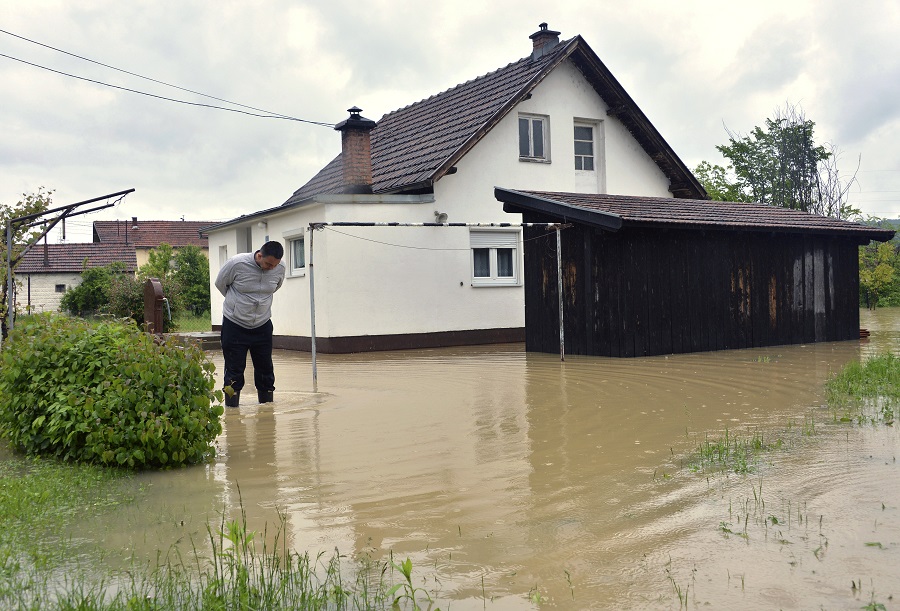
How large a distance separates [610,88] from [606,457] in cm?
1769

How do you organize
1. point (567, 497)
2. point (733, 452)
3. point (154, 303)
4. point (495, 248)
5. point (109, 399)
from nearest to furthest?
point (567, 497)
point (109, 399)
point (733, 452)
point (154, 303)
point (495, 248)

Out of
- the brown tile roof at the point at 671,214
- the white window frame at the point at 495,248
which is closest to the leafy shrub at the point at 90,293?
the white window frame at the point at 495,248

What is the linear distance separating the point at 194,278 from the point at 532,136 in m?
22.9

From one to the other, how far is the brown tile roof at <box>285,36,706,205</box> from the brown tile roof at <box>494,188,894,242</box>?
2.95 m

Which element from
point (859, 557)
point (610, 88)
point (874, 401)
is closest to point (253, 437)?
point (859, 557)

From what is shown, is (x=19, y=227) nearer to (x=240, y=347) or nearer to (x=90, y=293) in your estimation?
(x=240, y=347)

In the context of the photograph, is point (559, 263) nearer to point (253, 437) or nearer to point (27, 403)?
point (253, 437)

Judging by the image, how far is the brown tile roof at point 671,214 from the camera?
1578 centimetres

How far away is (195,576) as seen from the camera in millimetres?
4254

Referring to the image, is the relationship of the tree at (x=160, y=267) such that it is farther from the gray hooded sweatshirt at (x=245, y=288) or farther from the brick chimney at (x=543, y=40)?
the gray hooded sweatshirt at (x=245, y=288)

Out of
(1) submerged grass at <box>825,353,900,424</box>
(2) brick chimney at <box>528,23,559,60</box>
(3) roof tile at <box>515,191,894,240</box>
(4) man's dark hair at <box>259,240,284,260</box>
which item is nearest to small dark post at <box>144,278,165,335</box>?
(4) man's dark hair at <box>259,240,284,260</box>

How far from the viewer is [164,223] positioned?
71.4 m

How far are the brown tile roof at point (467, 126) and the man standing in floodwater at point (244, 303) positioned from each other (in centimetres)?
971

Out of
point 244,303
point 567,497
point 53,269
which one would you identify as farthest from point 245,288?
point 53,269
